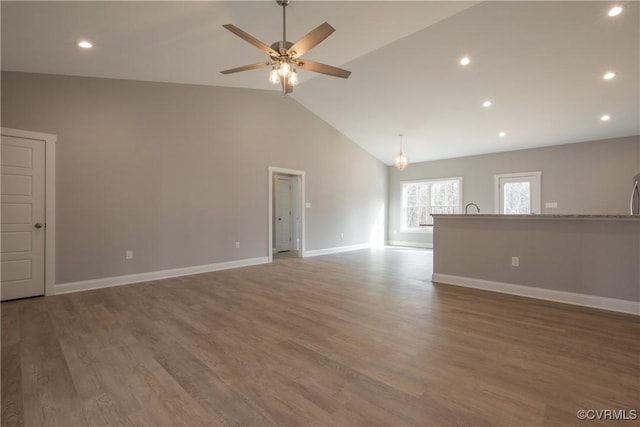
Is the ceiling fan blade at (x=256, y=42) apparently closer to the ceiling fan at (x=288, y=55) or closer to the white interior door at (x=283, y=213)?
the ceiling fan at (x=288, y=55)

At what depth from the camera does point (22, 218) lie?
3611mm

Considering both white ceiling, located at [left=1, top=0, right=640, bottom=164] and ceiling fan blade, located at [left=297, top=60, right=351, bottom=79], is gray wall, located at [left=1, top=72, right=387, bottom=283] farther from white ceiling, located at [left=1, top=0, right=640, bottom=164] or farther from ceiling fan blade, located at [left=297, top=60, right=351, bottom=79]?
ceiling fan blade, located at [left=297, top=60, right=351, bottom=79]

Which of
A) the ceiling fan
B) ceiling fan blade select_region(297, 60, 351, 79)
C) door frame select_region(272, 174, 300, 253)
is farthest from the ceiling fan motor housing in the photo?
door frame select_region(272, 174, 300, 253)

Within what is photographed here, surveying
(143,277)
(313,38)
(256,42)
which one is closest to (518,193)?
(313,38)

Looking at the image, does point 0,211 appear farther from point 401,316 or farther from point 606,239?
point 606,239

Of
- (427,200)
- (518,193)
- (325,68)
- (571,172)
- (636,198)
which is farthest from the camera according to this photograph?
(427,200)

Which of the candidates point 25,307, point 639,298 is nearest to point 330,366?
point 639,298

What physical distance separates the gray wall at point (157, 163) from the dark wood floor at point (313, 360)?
105 centimetres

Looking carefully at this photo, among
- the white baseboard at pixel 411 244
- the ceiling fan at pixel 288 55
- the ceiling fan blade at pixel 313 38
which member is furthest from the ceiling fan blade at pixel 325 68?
the white baseboard at pixel 411 244

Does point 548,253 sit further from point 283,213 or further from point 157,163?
point 283,213

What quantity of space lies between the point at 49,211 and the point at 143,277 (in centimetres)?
148

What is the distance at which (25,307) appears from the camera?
3.30 m

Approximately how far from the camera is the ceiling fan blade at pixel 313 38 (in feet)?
7.39

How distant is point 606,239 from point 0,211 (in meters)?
7.08
